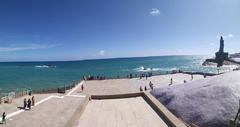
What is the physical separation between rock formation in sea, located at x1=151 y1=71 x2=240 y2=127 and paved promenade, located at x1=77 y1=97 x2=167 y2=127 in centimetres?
191

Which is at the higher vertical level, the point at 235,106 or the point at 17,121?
the point at 235,106

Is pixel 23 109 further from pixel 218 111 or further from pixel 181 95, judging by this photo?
pixel 218 111

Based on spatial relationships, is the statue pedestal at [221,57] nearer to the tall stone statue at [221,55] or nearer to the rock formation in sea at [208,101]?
the tall stone statue at [221,55]

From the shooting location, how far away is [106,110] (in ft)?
78.6

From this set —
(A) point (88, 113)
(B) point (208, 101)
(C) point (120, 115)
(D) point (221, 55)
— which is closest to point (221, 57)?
(D) point (221, 55)

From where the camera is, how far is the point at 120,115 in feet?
72.6

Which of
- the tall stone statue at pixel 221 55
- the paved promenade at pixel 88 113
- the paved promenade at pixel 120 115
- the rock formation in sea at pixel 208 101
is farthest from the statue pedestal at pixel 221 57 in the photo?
the rock formation in sea at pixel 208 101

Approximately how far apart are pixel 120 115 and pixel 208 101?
7.20 m

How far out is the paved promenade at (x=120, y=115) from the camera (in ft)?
65.1

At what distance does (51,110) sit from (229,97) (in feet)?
48.0

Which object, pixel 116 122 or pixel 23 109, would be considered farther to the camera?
pixel 23 109

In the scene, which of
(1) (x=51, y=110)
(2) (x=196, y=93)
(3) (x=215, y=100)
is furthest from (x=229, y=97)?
(1) (x=51, y=110)

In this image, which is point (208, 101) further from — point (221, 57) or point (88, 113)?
point (221, 57)

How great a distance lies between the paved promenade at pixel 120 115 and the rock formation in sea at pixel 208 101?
191 centimetres
